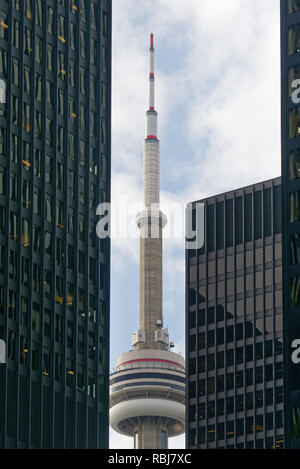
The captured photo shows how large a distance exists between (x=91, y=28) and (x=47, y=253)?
34908mm

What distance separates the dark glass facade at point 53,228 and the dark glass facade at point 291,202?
1585 inches

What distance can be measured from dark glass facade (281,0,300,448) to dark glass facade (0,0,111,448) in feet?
132

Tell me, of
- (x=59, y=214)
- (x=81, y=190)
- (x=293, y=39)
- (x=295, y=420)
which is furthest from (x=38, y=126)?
(x=295, y=420)

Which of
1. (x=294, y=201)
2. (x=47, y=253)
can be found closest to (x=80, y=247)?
(x=47, y=253)

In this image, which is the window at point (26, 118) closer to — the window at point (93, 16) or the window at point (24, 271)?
the window at point (24, 271)

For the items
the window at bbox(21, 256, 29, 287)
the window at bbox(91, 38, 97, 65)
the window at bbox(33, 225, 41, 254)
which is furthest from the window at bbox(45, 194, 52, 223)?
the window at bbox(91, 38, 97, 65)

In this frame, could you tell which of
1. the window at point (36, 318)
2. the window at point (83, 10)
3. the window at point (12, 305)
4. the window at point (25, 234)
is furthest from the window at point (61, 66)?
the window at point (12, 305)

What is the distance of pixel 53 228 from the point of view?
510 feet

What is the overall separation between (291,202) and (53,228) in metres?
47.1

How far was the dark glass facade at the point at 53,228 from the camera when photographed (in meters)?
146

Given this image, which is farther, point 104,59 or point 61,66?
point 104,59

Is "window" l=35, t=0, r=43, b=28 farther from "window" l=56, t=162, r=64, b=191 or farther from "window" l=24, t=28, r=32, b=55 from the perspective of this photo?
"window" l=56, t=162, r=64, b=191

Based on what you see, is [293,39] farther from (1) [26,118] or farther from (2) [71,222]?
(2) [71,222]
